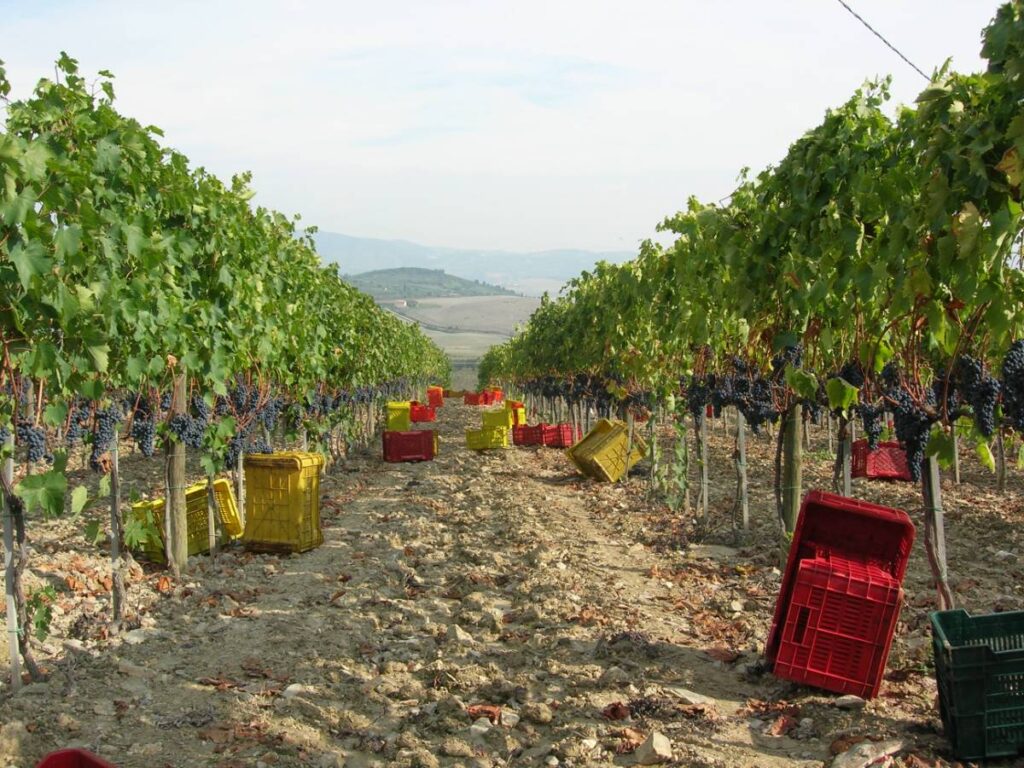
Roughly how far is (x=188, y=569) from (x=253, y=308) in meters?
2.78

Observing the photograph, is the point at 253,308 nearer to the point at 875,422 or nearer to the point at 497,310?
the point at 875,422

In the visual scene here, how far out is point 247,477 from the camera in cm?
1088

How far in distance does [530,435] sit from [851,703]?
19.7 meters

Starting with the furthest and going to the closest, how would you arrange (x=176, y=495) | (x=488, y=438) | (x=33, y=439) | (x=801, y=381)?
(x=488, y=438), (x=176, y=495), (x=33, y=439), (x=801, y=381)

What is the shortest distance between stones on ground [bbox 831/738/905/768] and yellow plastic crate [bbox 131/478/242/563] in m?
6.84

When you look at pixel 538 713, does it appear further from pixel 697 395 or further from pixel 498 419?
pixel 498 419

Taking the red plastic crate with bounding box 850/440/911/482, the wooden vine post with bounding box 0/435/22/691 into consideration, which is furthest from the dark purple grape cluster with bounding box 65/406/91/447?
the red plastic crate with bounding box 850/440/911/482

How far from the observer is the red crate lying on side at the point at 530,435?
24.7 metres

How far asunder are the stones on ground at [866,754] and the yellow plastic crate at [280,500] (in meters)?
7.13

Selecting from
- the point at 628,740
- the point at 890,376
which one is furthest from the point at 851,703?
the point at 890,376

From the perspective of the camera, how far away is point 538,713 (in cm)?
543

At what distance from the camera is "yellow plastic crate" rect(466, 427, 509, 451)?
22.8 metres

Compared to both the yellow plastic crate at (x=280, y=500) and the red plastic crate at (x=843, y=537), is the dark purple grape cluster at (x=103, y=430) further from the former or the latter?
the red plastic crate at (x=843, y=537)

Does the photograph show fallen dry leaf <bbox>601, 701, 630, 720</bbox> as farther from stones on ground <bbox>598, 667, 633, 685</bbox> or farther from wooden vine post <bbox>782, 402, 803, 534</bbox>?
wooden vine post <bbox>782, 402, 803, 534</bbox>
